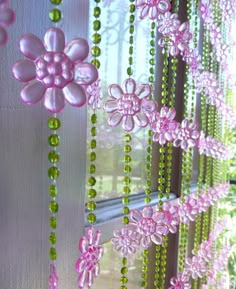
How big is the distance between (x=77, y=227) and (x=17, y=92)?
16cm

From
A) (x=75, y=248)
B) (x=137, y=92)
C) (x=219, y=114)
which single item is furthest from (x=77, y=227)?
(x=219, y=114)

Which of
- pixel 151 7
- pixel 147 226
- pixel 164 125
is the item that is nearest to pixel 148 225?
pixel 147 226

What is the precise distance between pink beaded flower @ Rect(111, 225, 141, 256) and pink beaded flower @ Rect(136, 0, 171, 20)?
0.25 meters

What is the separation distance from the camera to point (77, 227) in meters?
0.43

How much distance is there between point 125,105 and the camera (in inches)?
17.2

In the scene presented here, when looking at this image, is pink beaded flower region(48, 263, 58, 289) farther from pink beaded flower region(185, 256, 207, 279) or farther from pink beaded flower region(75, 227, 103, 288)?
pink beaded flower region(185, 256, 207, 279)

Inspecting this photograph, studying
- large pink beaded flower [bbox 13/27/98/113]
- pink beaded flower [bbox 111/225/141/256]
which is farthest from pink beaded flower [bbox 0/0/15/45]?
pink beaded flower [bbox 111/225/141/256]

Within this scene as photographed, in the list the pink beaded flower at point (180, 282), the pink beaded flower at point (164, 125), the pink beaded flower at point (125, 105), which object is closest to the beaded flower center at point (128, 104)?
the pink beaded flower at point (125, 105)

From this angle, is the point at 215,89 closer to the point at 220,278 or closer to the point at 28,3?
the point at 220,278

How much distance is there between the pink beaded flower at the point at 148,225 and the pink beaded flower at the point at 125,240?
1 centimetres

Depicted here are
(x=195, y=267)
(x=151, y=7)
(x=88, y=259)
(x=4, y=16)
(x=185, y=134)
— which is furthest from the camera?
(x=195, y=267)

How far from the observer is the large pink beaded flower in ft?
0.93

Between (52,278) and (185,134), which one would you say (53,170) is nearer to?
(52,278)

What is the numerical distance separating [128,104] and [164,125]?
0.14 m
